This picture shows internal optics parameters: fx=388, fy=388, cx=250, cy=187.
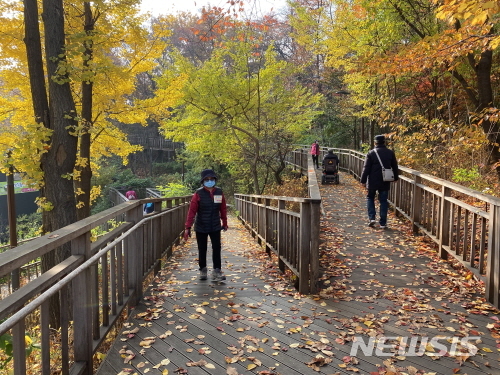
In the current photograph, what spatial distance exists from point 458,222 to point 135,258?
428cm

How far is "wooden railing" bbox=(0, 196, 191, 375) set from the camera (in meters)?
1.86

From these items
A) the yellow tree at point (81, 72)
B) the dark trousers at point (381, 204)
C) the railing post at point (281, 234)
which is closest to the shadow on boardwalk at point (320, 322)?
the railing post at point (281, 234)

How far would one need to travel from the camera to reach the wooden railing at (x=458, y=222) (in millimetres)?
4199

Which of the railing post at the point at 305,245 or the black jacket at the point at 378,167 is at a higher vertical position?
the black jacket at the point at 378,167

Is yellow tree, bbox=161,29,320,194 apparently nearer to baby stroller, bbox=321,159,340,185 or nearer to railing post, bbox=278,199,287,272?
baby stroller, bbox=321,159,340,185

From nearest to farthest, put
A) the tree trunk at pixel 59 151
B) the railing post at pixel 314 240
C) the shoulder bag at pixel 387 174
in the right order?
the railing post at pixel 314 240
the tree trunk at pixel 59 151
the shoulder bag at pixel 387 174

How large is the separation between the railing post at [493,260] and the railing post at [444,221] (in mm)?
1648

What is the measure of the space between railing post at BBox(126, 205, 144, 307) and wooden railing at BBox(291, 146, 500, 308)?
386 centimetres

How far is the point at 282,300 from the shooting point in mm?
4699

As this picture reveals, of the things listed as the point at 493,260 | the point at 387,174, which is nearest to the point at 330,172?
the point at 387,174

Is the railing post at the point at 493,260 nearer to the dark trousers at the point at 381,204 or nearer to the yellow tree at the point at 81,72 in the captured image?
the dark trousers at the point at 381,204

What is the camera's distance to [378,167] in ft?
26.2

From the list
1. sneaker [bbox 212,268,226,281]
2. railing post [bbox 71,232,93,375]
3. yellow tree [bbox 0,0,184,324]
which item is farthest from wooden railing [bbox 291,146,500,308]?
yellow tree [bbox 0,0,184,324]

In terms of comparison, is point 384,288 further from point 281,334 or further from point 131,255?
point 131,255
